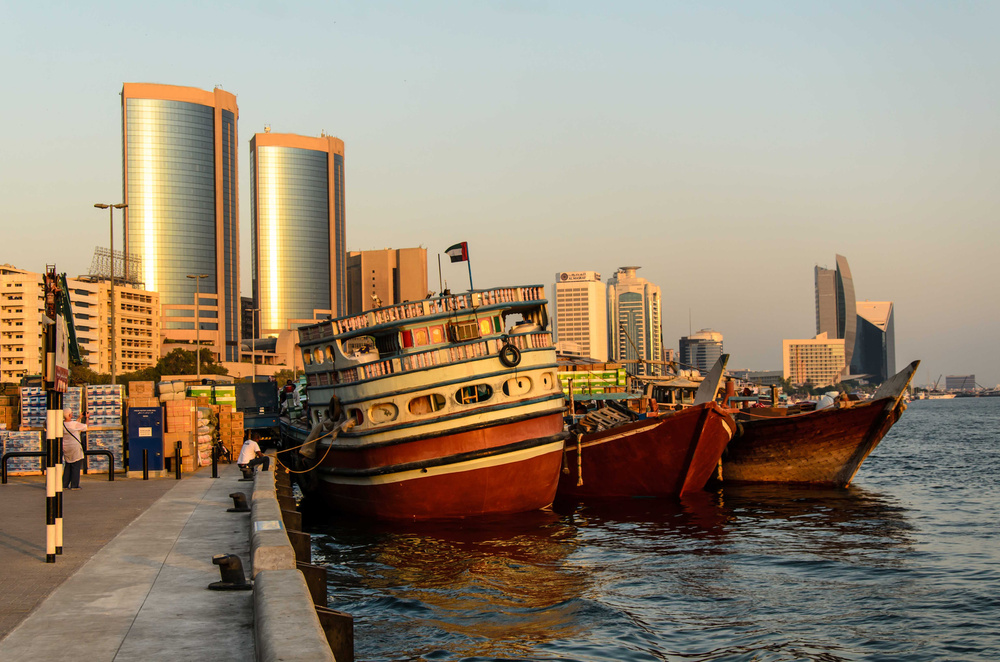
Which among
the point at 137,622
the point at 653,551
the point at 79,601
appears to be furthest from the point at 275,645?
the point at 653,551

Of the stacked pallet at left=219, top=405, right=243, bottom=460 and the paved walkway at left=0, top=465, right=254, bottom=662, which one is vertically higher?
the stacked pallet at left=219, top=405, right=243, bottom=460

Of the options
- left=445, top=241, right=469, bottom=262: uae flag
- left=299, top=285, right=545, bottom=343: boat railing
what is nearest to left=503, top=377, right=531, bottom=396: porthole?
left=299, top=285, right=545, bottom=343: boat railing

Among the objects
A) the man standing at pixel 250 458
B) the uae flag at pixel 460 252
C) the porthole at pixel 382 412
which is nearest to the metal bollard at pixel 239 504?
the man standing at pixel 250 458

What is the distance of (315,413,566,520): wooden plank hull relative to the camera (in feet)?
71.2

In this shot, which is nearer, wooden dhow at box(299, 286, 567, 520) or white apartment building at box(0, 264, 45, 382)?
wooden dhow at box(299, 286, 567, 520)

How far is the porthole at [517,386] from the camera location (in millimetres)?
22078

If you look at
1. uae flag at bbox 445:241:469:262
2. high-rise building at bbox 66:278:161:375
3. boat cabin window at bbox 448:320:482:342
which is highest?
high-rise building at bbox 66:278:161:375

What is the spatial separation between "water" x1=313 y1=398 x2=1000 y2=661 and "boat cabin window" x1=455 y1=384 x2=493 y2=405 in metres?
3.11

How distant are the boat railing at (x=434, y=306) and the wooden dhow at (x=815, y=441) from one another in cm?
1246

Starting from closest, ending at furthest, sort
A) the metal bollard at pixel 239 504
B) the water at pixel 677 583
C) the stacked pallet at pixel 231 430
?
the water at pixel 677 583 < the metal bollard at pixel 239 504 < the stacked pallet at pixel 231 430

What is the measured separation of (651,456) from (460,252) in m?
8.42

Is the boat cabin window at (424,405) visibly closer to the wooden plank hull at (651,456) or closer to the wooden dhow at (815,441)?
the wooden plank hull at (651,456)

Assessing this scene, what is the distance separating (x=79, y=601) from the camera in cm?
873

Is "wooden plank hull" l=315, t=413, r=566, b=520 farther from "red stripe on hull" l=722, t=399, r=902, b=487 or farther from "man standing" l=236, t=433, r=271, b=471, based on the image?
"red stripe on hull" l=722, t=399, r=902, b=487
